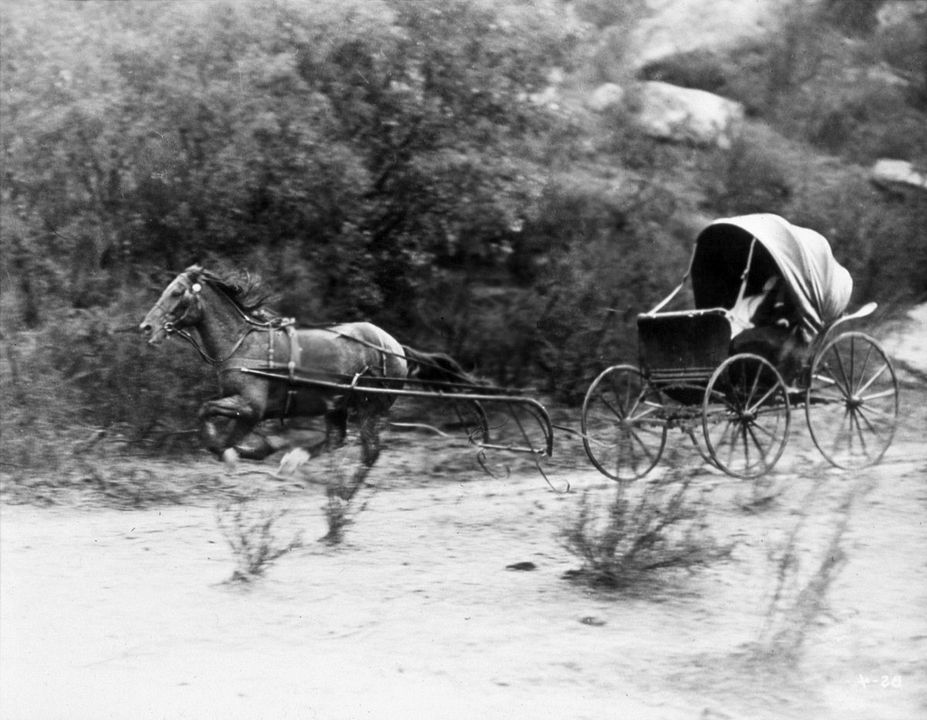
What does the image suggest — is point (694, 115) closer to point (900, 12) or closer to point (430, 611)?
point (900, 12)

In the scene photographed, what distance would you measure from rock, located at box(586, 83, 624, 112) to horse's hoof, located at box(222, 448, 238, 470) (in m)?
4.96

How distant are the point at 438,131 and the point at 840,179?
4.66 m

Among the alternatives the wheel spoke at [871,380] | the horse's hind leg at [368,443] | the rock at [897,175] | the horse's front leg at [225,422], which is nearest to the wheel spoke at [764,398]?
the wheel spoke at [871,380]

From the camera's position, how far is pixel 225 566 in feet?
16.8

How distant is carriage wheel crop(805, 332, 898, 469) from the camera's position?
7.35 meters

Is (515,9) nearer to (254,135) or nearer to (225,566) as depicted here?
(254,135)

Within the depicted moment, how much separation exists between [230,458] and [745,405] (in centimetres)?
355

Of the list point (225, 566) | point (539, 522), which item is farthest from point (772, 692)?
point (225, 566)

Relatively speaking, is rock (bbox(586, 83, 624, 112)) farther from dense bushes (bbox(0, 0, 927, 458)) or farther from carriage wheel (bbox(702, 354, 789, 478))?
carriage wheel (bbox(702, 354, 789, 478))

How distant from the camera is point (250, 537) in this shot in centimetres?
526

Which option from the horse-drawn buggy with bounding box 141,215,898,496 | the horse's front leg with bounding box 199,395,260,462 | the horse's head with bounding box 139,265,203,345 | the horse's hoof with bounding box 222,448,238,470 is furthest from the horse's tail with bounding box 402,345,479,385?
the horse's head with bounding box 139,265,203,345

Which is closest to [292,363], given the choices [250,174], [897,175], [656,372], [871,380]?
[250,174]

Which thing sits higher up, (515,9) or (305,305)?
(515,9)

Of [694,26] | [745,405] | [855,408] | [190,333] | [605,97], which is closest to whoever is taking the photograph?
[190,333]
